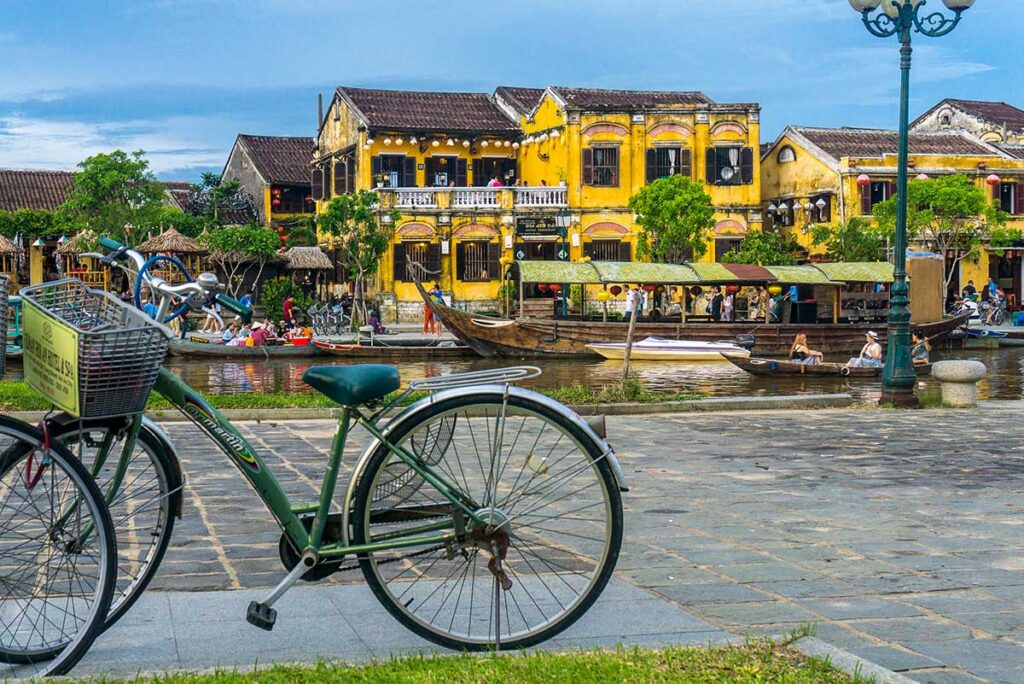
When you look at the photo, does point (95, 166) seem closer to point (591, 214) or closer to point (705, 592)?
point (591, 214)

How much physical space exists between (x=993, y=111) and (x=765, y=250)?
22.7 metres

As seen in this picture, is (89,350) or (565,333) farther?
(565,333)

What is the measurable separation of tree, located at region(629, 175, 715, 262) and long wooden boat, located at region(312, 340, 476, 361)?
13148mm

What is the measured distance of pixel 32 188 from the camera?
178 ft

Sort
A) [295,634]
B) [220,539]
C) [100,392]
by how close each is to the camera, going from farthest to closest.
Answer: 1. [220,539]
2. [295,634]
3. [100,392]

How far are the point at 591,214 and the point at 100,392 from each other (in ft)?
140

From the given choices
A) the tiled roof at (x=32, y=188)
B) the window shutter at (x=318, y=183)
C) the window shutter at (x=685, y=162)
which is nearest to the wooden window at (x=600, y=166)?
the window shutter at (x=685, y=162)

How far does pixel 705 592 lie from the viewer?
Result: 528 centimetres

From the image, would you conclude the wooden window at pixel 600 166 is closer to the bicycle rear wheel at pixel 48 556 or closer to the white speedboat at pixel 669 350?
the white speedboat at pixel 669 350

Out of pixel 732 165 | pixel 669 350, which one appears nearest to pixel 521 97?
pixel 732 165

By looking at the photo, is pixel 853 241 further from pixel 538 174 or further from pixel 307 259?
pixel 307 259

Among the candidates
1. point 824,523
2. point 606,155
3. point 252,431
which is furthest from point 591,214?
point 824,523

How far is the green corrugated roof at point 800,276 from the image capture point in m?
31.9

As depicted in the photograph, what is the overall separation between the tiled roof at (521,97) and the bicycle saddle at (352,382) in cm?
4583
